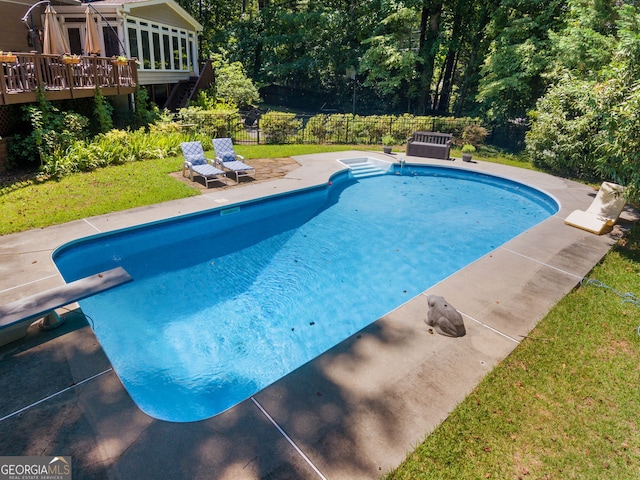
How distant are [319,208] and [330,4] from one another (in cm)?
2327

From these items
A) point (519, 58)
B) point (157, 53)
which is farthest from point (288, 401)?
point (157, 53)

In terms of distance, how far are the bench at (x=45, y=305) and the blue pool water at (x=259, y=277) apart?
2.37 ft

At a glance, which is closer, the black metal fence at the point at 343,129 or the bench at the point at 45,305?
the bench at the point at 45,305

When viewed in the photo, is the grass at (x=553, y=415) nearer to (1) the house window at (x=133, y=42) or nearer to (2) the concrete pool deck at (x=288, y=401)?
(2) the concrete pool deck at (x=288, y=401)

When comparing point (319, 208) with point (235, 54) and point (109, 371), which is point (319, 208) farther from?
point (235, 54)

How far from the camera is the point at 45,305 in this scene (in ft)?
16.0

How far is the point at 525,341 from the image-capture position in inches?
205

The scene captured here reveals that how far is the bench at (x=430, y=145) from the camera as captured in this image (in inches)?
654

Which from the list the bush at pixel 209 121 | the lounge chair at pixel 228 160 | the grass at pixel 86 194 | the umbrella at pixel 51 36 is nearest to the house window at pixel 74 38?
the bush at pixel 209 121

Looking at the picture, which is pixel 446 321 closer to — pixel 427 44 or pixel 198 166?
pixel 198 166

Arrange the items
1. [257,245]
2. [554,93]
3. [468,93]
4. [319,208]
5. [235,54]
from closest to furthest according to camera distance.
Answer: [257,245]
[319,208]
[554,93]
[468,93]
[235,54]

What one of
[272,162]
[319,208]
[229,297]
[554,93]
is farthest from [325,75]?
[229,297]

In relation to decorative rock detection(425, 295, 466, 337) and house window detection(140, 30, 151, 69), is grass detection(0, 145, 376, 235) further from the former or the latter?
house window detection(140, 30, 151, 69)

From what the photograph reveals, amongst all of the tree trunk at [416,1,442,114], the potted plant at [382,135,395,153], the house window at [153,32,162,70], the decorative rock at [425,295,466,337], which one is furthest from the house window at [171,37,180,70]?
the decorative rock at [425,295,466,337]
